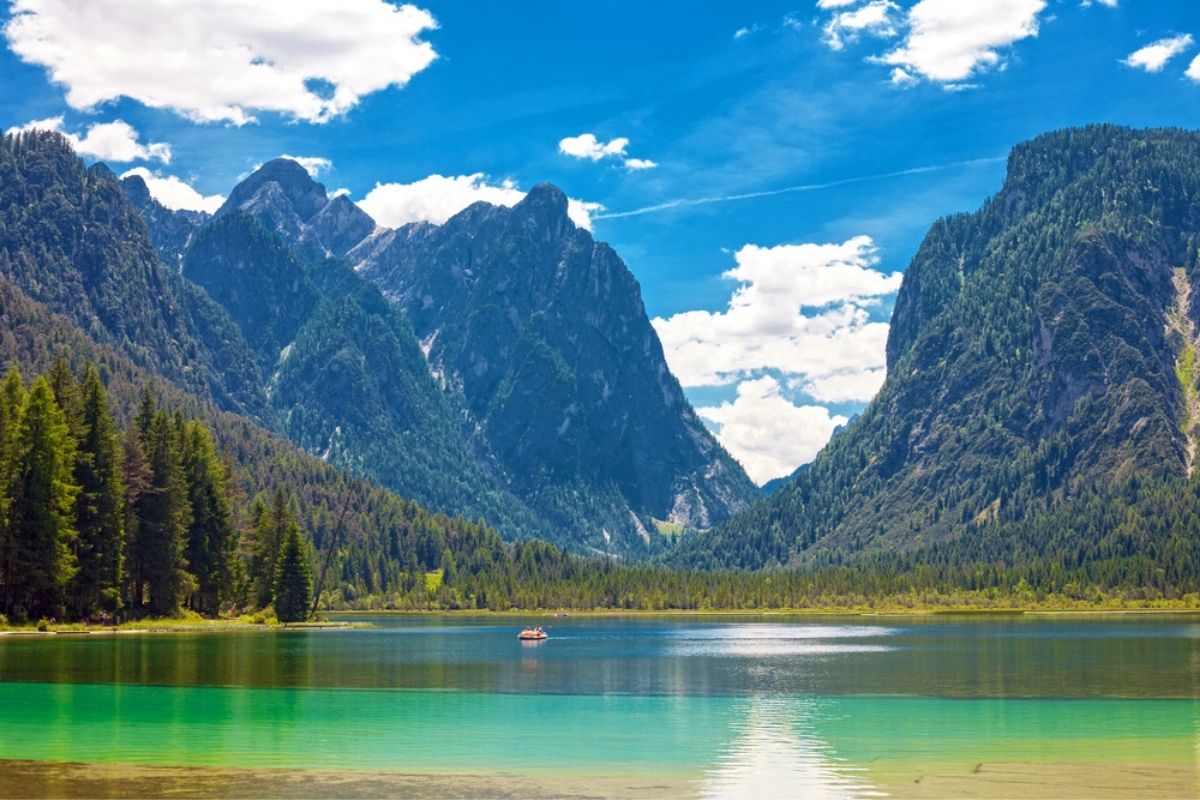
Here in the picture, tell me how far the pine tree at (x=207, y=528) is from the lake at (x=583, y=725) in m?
44.2

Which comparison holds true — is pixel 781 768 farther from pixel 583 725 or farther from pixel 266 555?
pixel 266 555

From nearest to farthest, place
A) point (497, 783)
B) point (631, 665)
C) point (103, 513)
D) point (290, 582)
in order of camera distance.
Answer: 1. point (497, 783)
2. point (631, 665)
3. point (103, 513)
4. point (290, 582)

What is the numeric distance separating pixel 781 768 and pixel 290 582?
488ft

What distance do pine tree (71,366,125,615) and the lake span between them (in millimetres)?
14900

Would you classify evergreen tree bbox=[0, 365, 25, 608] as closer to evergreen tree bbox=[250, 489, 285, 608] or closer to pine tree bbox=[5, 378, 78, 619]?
pine tree bbox=[5, 378, 78, 619]

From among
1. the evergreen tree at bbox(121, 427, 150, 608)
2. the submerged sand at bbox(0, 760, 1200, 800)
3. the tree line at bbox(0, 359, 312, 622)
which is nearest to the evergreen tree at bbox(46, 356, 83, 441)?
the tree line at bbox(0, 359, 312, 622)

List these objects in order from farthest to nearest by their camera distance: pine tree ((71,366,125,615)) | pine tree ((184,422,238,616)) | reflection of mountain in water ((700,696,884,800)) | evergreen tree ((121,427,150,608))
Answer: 1. pine tree ((184,422,238,616))
2. evergreen tree ((121,427,150,608))
3. pine tree ((71,366,125,615))
4. reflection of mountain in water ((700,696,884,800))

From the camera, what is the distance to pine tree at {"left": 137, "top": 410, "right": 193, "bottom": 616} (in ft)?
486

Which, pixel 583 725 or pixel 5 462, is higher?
pixel 5 462

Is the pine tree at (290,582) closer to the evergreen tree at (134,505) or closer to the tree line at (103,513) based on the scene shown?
the tree line at (103,513)

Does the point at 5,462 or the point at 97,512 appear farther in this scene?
the point at 97,512

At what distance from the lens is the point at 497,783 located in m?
45.6

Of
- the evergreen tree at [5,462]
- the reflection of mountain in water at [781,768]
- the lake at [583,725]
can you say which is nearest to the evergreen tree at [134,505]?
the evergreen tree at [5,462]

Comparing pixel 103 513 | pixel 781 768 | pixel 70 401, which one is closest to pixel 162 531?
pixel 103 513
